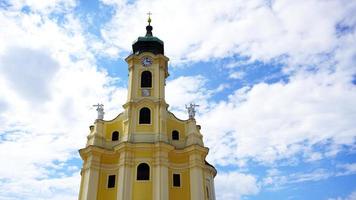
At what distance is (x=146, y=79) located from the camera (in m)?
35.7

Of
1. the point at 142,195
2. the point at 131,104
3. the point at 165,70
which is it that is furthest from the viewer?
the point at 165,70

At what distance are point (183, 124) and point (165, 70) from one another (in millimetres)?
6082

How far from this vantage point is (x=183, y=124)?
33938 mm

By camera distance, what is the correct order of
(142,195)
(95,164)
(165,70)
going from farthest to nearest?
(165,70), (95,164), (142,195)

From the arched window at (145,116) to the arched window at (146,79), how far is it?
8.86 ft

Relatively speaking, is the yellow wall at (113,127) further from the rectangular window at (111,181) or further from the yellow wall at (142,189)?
the yellow wall at (142,189)

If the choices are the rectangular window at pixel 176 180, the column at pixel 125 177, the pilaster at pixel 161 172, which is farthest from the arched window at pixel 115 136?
the rectangular window at pixel 176 180

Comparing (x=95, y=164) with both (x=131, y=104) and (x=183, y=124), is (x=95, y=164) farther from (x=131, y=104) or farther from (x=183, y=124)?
(x=183, y=124)

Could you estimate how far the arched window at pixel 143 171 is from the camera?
30245 mm

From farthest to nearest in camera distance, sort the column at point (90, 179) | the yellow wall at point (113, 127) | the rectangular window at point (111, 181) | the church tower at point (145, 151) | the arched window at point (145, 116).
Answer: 1. the yellow wall at point (113, 127)
2. the arched window at point (145, 116)
3. the rectangular window at point (111, 181)
4. the church tower at point (145, 151)
5. the column at point (90, 179)

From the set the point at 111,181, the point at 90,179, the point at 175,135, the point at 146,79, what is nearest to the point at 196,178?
the point at 175,135

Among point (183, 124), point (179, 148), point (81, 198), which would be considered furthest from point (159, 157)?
point (81, 198)

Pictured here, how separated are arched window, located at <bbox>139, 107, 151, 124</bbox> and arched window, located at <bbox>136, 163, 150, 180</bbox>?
12.9ft

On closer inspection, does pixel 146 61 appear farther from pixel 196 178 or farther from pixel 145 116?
pixel 196 178
